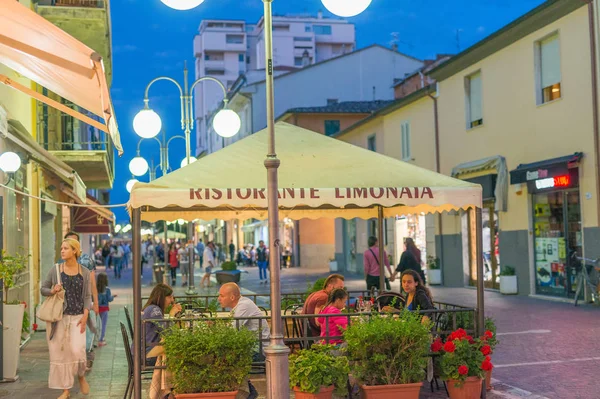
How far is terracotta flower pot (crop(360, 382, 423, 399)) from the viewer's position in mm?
7633

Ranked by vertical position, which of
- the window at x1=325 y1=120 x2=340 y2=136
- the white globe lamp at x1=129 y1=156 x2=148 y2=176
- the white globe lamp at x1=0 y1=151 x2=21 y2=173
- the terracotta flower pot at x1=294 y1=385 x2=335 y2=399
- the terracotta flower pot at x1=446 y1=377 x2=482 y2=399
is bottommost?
the terracotta flower pot at x1=446 y1=377 x2=482 y2=399

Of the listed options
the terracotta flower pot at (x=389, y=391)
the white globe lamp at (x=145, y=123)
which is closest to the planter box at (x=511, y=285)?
the white globe lamp at (x=145, y=123)

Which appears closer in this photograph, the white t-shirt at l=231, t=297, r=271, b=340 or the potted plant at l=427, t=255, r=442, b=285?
the white t-shirt at l=231, t=297, r=271, b=340

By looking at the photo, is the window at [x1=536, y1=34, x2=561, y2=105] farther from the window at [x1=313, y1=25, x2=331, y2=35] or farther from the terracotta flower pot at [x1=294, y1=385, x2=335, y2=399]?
the window at [x1=313, y1=25, x2=331, y2=35]

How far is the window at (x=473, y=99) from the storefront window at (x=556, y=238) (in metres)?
4.25

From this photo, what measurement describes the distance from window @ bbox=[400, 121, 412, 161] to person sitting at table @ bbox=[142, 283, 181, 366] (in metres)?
21.7

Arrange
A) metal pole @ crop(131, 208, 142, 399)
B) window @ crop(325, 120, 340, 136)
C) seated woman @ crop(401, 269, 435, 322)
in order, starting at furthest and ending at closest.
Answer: window @ crop(325, 120, 340, 136), seated woman @ crop(401, 269, 435, 322), metal pole @ crop(131, 208, 142, 399)

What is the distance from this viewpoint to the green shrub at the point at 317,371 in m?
7.48

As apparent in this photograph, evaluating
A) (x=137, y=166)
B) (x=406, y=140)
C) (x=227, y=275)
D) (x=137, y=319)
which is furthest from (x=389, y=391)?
(x=406, y=140)

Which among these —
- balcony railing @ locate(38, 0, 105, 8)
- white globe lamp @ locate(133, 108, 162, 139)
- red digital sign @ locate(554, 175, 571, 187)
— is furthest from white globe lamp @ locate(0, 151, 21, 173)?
red digital sign @ locate(554, 175, 571, 187)

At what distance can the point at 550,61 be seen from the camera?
19.9 m

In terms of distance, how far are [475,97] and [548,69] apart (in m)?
4.32

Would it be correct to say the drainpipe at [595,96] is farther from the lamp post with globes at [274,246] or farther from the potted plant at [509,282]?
the lamp post with globes at [274,246]

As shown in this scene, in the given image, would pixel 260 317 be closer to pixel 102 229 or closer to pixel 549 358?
pixel 549 358
